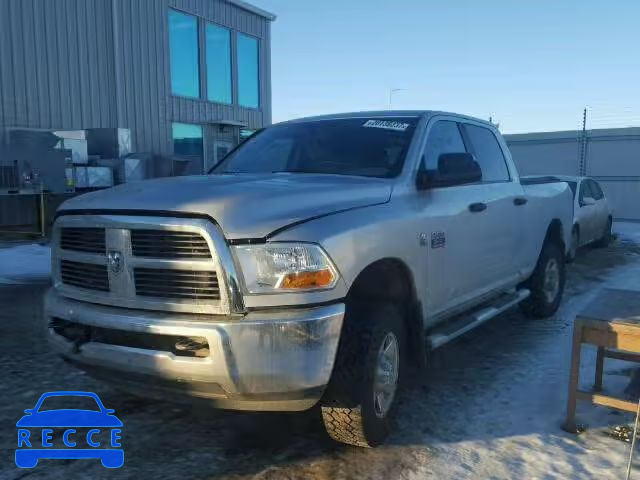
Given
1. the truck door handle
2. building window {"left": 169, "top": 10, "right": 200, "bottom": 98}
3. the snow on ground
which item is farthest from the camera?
building window {"left": 169, "top": 10, "right": 200, "bottom": 98}

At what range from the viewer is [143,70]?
16.5 metres

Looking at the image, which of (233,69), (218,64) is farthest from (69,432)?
(233,69)

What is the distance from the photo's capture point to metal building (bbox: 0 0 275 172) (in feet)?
44.9

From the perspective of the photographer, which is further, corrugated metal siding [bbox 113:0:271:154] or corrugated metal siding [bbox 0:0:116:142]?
corrugated metal siding [bbox 113:0:271:154]

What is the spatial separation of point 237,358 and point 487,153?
3.42 m

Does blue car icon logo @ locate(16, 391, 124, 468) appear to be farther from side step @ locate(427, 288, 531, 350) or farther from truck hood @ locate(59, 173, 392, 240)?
side step @ locate(427, 288, 531, 350)

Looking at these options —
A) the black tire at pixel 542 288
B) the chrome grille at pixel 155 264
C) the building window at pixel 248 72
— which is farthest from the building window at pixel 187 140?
the chrome grille at pixel 155 264

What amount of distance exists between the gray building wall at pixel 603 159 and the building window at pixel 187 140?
10415mm

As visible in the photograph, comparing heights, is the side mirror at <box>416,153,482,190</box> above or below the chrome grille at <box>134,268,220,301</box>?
above

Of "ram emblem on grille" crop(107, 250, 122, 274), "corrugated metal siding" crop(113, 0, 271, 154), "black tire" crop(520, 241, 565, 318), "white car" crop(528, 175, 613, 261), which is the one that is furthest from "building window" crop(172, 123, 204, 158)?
"ram emblem on grille" crop(107, 250, 122, 274)

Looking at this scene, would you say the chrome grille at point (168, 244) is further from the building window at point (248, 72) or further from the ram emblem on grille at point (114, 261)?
the building window at point (248, 72)

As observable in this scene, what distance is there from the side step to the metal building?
465 inches

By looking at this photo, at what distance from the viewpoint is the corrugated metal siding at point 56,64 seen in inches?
525

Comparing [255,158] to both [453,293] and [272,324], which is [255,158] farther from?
[272,324]
